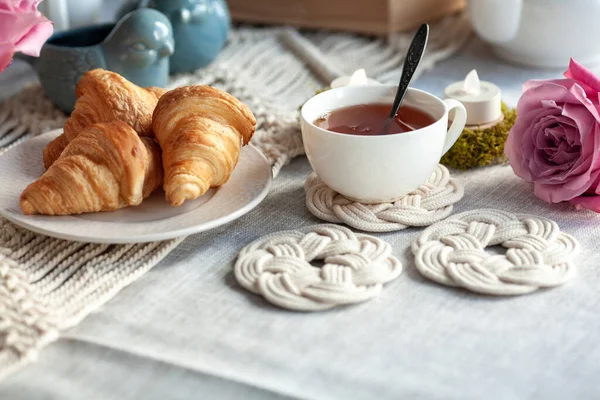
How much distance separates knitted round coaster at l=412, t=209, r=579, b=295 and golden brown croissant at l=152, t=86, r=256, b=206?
23 centimetres

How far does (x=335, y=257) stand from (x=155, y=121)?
0.90 feet

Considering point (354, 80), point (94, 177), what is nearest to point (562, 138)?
point (354, 80)

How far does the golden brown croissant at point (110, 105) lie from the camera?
0.91m

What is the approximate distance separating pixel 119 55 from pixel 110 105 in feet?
0.85

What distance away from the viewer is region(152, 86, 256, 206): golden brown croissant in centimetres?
80

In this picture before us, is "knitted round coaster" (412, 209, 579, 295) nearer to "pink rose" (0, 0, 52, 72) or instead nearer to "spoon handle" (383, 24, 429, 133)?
"spoon handle" (383, 24, 429, 133)

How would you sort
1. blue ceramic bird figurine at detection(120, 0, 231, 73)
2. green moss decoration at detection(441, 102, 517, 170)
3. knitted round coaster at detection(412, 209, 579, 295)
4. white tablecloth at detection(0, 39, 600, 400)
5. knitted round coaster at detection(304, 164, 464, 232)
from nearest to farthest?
white tablecloth at detection(0, 39, 600, 400) → knitted round coaster at detection(412, 209, 579, 295) → knitted round coaster at detection(304, 164, 464, 232) → green moss decoration at detection(441, 102, 517, 170) → blue ceramic bird figurine at detection(120, 0, 231, 73)

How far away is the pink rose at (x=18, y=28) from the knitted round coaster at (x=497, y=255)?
45cm

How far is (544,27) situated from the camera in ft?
4.04

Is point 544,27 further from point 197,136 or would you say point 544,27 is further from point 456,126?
point 197,136

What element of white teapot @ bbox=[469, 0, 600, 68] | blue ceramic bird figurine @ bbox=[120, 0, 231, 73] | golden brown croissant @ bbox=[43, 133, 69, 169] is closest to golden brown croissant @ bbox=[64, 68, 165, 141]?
golden brown croissant @ bbox=[43, 133, 69, 169]

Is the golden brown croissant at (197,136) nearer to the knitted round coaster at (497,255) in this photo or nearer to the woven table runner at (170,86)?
the woven table runner at (170,86)

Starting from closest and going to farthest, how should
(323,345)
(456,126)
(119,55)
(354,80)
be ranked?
(323,345) < (456,126) < (354,80) < (119,55)

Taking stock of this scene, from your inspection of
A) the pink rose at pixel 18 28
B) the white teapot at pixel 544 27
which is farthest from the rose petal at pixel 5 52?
the white teapot at pixel 544 27
